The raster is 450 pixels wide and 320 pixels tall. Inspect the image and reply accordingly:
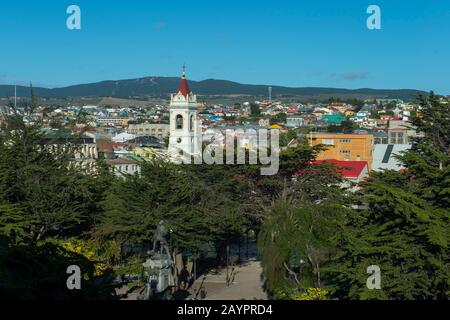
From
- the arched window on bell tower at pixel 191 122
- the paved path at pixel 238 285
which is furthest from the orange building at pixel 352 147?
the paved path at pixel 238 285

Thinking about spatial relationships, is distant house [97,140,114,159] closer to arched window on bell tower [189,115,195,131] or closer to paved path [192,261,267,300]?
arched window on bell tower [189,115,195,131]

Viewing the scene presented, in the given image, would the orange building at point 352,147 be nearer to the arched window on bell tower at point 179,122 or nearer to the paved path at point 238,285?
the arched window on bell tower at point 179,122

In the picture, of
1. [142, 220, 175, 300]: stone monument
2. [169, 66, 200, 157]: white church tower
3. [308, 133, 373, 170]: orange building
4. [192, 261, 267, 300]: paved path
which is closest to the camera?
[142, 220, 175, 300]: stone monument

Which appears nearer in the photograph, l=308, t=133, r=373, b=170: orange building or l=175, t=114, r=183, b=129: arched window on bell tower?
l=175, t=114, r=183, b=129: arched window on bell tower

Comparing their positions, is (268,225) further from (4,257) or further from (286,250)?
(4,257)

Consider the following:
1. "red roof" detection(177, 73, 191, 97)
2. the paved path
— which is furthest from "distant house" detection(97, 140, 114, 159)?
the paved path

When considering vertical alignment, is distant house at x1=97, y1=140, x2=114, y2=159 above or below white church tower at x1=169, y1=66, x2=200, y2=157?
below

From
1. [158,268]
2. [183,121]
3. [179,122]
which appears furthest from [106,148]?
[158,268]
